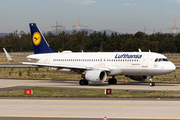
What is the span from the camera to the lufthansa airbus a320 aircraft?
115 feet

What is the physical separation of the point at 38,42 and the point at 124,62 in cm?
1527

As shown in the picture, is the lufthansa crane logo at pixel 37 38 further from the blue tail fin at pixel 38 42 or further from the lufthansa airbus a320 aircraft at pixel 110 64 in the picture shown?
the lufthansa airbus a320 aircraft at pixel 110 64

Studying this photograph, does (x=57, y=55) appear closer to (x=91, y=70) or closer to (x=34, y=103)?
(x=91, y=70)

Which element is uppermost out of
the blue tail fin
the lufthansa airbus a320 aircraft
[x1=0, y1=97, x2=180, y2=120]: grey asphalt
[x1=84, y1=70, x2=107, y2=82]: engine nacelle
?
the blue tail fin

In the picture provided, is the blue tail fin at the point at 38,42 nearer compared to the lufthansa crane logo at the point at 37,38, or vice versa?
the blue tail fin at the point at 38,42

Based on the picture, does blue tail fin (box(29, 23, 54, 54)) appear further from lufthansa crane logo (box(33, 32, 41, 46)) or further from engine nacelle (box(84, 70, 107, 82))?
engine nacelle (box(84, 70, 107, 82))

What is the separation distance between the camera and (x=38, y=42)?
45.0 m

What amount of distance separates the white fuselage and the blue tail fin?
330 centimetres

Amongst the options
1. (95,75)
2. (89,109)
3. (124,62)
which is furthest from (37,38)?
(89,109)

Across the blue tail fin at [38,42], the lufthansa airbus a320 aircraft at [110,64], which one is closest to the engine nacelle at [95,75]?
the lufthansa airbus a320 aircraft at [110,64]

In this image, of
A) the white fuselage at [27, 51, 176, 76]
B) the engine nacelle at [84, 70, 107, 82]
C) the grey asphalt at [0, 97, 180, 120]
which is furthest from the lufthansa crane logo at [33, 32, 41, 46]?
the grey asphalt at [0, 97, 180, 120]

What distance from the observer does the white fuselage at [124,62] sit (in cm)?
3478

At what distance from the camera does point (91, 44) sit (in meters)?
170

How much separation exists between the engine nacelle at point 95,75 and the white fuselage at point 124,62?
1064 millimetres
